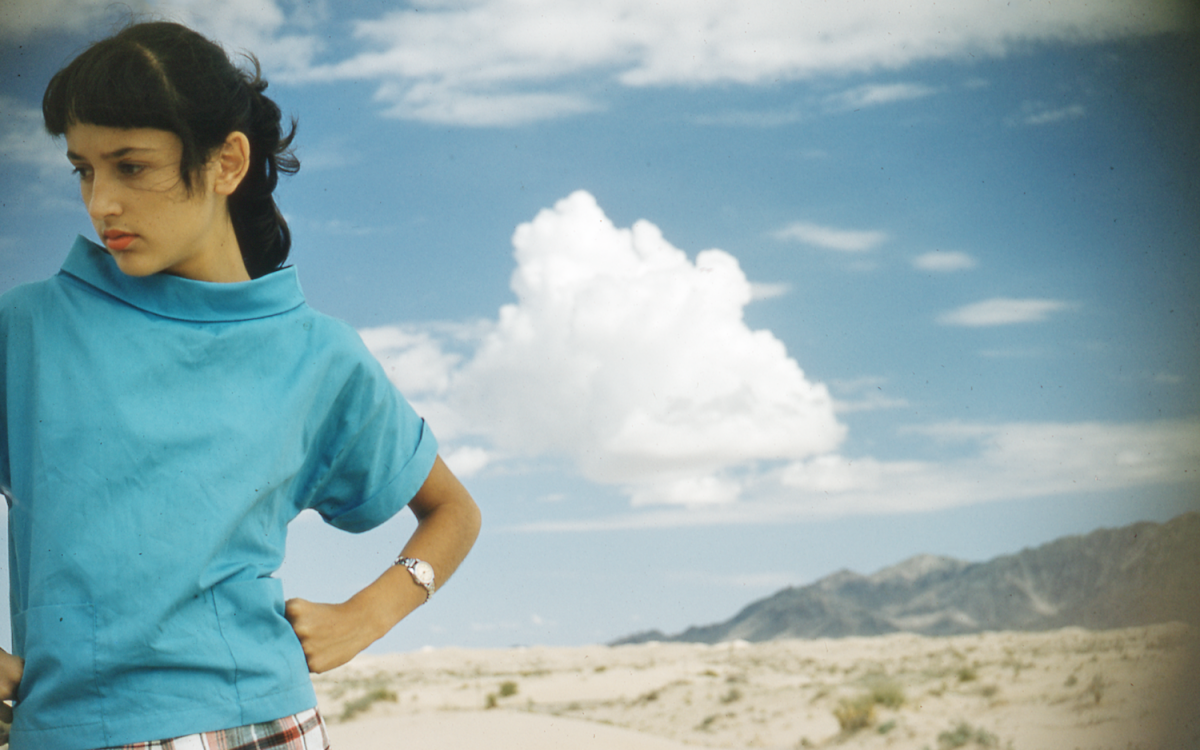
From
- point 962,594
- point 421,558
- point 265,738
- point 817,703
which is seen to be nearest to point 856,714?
point 817,703

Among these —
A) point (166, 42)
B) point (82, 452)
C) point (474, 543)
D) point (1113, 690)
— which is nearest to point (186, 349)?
point (82, 452)

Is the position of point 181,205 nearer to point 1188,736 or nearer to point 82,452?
point 82,452

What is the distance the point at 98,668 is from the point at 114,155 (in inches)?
22.0

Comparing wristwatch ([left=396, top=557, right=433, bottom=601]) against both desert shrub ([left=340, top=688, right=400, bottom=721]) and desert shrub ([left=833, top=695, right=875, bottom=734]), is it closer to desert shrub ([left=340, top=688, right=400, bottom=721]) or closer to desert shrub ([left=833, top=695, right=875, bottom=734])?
desert shrub ([left=340, top=688, right=400, bottom=721])

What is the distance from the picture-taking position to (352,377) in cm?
133

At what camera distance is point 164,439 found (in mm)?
1089

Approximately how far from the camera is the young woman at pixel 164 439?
1.03 metres

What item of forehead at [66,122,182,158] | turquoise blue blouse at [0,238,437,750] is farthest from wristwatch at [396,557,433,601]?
forehead at [66,122,182,158]

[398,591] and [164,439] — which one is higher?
[164,439]

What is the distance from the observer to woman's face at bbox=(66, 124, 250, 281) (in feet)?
3.69

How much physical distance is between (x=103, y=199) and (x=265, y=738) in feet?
2.06

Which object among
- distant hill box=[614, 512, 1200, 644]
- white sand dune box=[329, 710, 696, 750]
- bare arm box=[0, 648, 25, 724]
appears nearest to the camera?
bare arm box=[0, 648, 25, 724]

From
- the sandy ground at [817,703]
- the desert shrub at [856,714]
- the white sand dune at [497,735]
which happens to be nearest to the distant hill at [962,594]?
the sandy ground at [817,703]

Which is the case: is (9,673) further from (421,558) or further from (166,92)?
(166,92)
